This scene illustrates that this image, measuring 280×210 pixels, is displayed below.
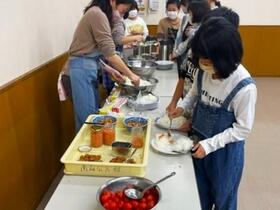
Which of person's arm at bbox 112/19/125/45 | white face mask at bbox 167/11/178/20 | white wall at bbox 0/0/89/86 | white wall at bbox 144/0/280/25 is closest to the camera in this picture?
white wall at bbox 0/0/89/86

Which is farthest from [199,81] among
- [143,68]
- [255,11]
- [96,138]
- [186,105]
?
[255,11]

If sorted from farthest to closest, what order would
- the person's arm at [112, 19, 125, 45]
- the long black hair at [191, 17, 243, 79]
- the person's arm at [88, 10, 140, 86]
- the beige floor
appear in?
the person's arm at [112, 19, 125, 45] < the beige floor < the person's arm at [88, 10, 140, 86] < the long black hair at [191, 17, 243, 79]

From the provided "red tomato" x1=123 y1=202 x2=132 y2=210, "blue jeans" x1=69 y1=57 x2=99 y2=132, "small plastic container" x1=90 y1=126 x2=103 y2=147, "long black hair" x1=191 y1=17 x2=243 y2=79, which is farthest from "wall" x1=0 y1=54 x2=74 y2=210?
"long black hair" x1=191 y1=17 x2=243 y2=79

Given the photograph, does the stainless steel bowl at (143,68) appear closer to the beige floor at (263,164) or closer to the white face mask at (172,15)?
the beige floor at (263,164)

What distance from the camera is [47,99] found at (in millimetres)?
2174

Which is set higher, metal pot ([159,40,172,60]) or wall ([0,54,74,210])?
metal pot ([159,40,172,60])

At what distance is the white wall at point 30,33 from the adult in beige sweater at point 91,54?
0.27 meters

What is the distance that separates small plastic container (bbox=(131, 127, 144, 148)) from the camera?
4.06 feet

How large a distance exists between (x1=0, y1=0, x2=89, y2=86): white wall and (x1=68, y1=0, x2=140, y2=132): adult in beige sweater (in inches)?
10.7

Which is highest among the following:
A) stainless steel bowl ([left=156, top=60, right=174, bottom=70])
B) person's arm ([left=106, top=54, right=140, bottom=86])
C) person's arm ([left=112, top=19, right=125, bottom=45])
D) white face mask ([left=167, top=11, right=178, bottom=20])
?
white face mask ([left=167, top=11, right=178, bottom=20])

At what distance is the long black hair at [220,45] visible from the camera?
1.03 m

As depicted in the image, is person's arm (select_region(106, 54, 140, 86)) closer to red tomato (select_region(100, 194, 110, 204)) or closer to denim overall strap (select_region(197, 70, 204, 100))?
denim overall strap (select_region(197, 70, 204, 100))

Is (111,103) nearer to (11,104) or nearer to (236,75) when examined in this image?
(11,104)

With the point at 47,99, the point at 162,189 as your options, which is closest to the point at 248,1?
the point at 47,99
